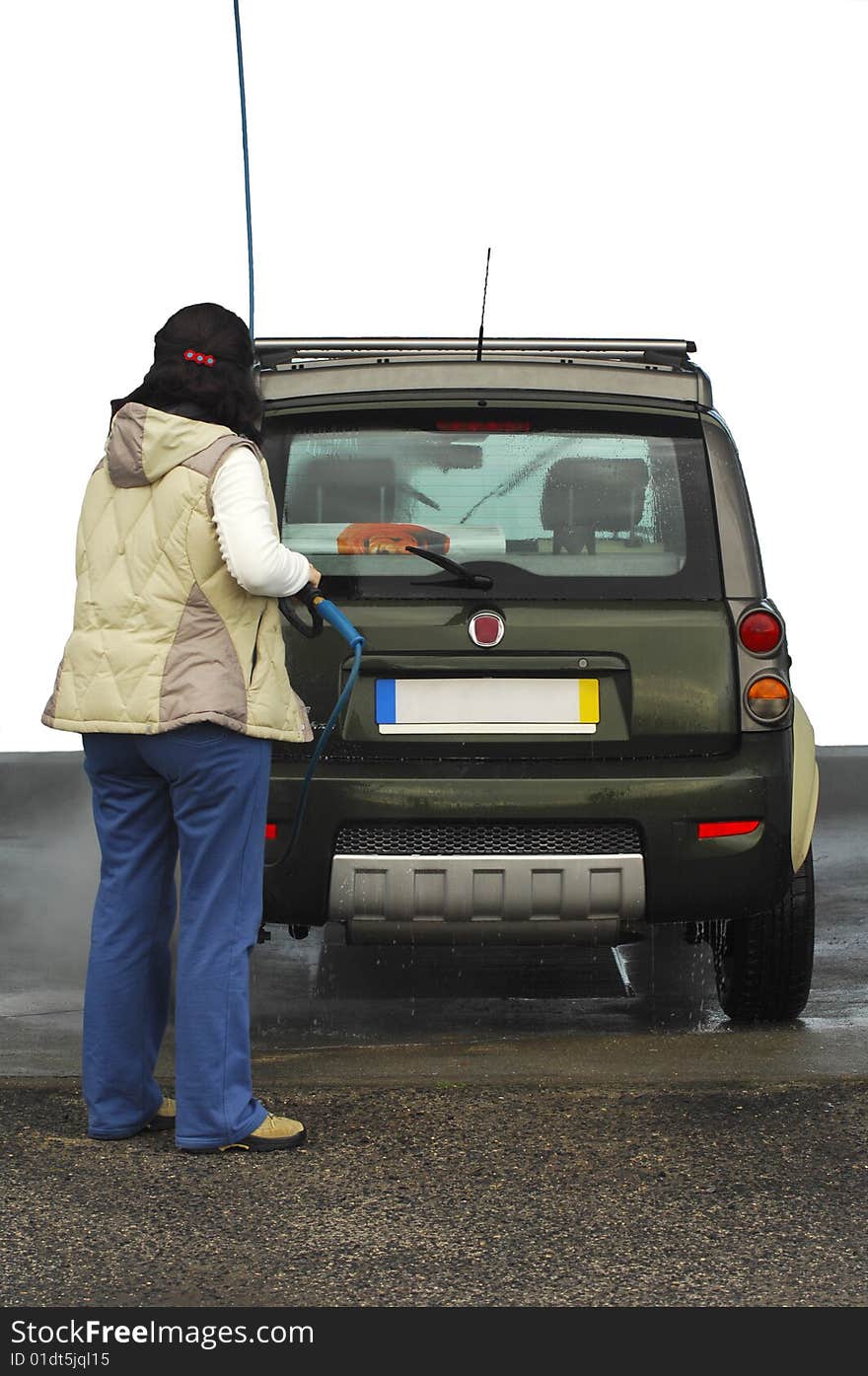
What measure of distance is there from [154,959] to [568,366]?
202cm

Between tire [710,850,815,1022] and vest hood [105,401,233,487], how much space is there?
7.60ft

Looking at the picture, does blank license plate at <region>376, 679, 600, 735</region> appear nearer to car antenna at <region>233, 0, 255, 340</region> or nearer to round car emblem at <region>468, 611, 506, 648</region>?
round car emblem at <region>468, 611, 506, 648</region>

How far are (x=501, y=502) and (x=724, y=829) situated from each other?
1052 mm

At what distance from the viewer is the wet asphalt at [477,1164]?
149 inches

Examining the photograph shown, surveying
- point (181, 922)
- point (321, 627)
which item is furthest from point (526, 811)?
point (181, 922)

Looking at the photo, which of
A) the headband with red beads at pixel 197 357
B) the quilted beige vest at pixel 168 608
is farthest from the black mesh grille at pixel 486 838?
the headband with red beads at pixel 197 357

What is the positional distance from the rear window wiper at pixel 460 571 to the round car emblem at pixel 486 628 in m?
0.08

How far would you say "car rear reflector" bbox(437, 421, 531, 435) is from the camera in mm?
5652

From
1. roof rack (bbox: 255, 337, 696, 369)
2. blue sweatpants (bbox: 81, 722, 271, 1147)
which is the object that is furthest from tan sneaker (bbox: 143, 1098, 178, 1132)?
roof rack (bbox: 255, 337, 696, 369)

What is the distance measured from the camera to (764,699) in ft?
18.3

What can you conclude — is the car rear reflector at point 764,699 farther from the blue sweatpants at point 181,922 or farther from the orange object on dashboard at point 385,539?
the blue sweatpants at point 181,922

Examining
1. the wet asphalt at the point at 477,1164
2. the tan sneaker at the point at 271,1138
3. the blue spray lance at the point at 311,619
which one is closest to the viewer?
the wet asphalt at the point at 477,1164

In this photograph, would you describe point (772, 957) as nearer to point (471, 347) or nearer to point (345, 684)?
point (345, 684)
